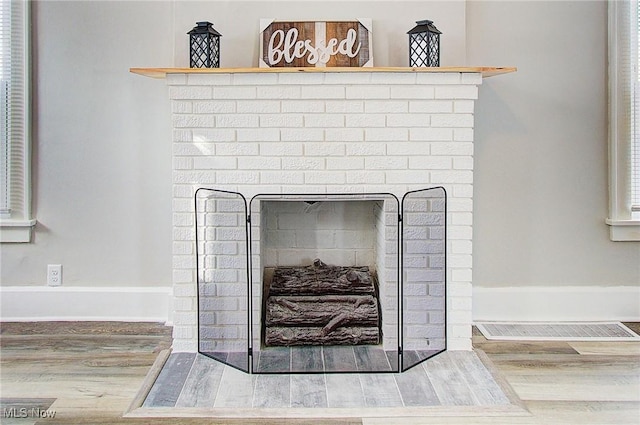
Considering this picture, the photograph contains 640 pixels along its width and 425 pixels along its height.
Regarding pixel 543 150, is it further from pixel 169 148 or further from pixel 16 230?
pixel 16 230

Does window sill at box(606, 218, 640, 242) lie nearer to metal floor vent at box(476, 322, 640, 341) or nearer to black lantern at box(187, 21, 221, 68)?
metal floor vent at box(476, 322, 640, 341)

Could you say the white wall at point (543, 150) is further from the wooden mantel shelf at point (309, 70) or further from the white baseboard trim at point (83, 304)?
the white baseboard trim at point (83, 304)

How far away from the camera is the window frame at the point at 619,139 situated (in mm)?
3174

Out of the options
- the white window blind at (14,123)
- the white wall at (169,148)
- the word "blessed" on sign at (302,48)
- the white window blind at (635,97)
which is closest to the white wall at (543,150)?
the white wall at (169,148)

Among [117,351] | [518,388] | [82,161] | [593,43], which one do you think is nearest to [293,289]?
[117,351]

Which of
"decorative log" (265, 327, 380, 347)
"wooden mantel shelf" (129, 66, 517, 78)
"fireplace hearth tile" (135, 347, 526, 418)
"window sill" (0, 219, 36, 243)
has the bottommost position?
"fireplace hearth tile" (135, 347, 526, 418)

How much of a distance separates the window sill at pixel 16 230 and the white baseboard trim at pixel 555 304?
7.71ft

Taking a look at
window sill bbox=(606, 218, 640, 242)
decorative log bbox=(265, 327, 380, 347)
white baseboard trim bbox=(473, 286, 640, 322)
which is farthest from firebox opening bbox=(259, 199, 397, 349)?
window sill bbox=(606, 218, 640, 242)

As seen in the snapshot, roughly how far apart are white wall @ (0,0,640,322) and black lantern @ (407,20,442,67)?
A: 1.57 ft

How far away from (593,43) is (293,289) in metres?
2.00

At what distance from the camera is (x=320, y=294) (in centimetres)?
277

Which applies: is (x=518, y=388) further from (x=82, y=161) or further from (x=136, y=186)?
(x=82, y=161)

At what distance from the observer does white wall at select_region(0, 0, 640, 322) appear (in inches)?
126

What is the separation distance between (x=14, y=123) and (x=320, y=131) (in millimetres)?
1653
